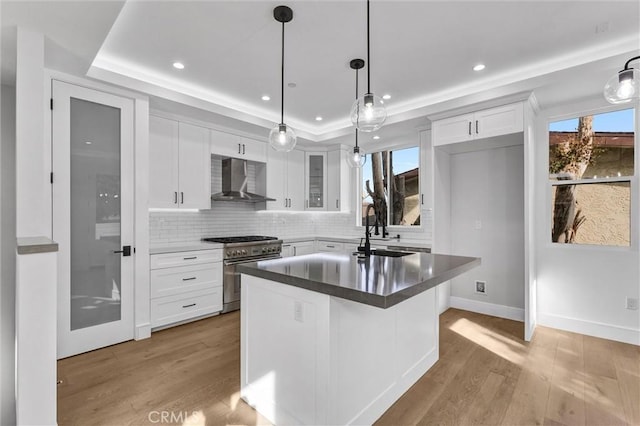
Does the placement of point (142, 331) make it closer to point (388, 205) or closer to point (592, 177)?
point (388, 205)

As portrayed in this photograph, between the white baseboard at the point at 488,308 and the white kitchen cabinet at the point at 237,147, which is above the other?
the white kitchen cabinet at the point at 237,147

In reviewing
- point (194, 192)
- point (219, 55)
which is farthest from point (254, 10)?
point (194, 192)

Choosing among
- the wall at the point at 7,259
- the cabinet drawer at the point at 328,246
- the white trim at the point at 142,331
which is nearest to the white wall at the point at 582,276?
the cabinet drawer at the point at 328,246

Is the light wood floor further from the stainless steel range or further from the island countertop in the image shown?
the island countertop

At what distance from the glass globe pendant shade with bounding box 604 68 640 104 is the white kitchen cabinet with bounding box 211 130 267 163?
3.97 meters

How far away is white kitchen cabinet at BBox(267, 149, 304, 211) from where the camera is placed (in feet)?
16.6

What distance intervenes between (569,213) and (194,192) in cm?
452

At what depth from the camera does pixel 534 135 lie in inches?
146

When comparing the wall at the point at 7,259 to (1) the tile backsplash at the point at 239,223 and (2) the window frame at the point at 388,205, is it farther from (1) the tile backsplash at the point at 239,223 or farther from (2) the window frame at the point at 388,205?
(2) the window frame at the point at 388,205

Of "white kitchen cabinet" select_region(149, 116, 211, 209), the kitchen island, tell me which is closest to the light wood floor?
the kitchen island

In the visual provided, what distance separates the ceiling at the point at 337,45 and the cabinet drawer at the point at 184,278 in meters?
1.92

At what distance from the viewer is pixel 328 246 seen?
5.35m

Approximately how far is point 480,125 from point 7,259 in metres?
4.61

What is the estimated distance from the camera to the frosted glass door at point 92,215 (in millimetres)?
2830
